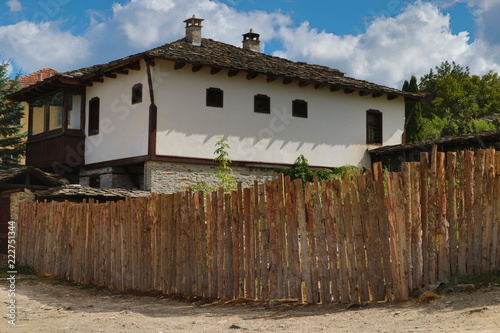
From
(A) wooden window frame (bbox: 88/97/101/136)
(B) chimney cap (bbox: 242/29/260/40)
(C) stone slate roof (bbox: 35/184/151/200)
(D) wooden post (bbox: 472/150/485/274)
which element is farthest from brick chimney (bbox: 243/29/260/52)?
(D) wooden post (bbox: 472/150/485/274)

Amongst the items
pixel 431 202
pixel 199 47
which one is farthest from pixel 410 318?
pixel 199 47

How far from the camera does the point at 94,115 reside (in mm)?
22969

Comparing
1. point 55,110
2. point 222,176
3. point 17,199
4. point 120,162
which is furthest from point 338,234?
point 55,110

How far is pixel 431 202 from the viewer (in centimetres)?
749

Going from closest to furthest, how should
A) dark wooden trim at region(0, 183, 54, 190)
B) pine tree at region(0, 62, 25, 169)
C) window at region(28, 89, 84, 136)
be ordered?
dark wooden trim at region(0, 183, 54, 190)
window at region(28, 89, 84, 136)
pine tree at region(0, 62, 25, 169)

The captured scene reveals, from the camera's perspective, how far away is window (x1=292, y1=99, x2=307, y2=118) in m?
23.2

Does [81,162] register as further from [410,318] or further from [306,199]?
[410,318]

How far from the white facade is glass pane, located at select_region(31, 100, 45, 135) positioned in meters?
2.37

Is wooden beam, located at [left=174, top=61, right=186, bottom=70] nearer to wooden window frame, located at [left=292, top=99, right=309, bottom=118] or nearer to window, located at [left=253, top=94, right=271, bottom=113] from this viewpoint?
window, located at [left=253, top=94, right=271, bottom=113]

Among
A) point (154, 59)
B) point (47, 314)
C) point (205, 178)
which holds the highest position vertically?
point (154, 59)

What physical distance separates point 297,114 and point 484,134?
20.8 ft

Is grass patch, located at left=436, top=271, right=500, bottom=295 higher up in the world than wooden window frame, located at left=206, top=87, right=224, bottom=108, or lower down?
lower down

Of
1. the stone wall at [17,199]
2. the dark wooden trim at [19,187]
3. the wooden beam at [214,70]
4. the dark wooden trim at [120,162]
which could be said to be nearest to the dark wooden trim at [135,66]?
the wooden beam at [214,70]

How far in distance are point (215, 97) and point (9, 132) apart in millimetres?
13925
